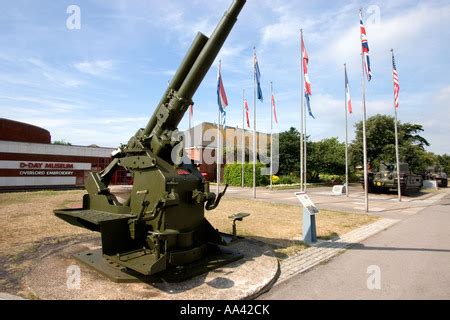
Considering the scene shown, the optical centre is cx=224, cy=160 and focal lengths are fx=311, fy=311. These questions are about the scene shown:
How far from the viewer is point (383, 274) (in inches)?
213

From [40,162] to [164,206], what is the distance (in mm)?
22923

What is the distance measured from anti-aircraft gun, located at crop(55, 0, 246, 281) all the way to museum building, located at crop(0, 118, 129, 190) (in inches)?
625

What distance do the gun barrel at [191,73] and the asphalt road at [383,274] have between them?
11.0ft

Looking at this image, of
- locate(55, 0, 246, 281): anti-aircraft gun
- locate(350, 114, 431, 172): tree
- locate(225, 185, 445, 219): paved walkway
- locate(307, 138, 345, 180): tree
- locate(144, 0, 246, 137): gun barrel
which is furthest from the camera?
locate(307, 138, 345, 180): tree

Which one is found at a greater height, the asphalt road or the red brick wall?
the red brick wall

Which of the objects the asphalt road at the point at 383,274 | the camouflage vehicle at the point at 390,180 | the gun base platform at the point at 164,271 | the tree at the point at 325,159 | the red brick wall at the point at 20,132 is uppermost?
the red brick wall at the point at 20,132

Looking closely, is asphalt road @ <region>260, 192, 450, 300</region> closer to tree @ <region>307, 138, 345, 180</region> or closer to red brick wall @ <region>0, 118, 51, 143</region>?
tree @ <region>307, 138, 345, 180</region>

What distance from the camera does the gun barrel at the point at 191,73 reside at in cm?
500

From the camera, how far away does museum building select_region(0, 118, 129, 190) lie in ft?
72.7

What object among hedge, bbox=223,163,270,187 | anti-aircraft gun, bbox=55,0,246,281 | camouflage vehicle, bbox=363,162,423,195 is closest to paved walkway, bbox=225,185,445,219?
camouflage vehicle, bbox=363,162,423,195

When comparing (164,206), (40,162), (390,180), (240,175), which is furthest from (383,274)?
(240,175)

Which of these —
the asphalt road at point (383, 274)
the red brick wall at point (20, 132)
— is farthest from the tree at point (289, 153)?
the asphalt road at point (383, 274)

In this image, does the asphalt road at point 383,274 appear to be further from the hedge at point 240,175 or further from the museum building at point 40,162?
the hedge at point 240,175
